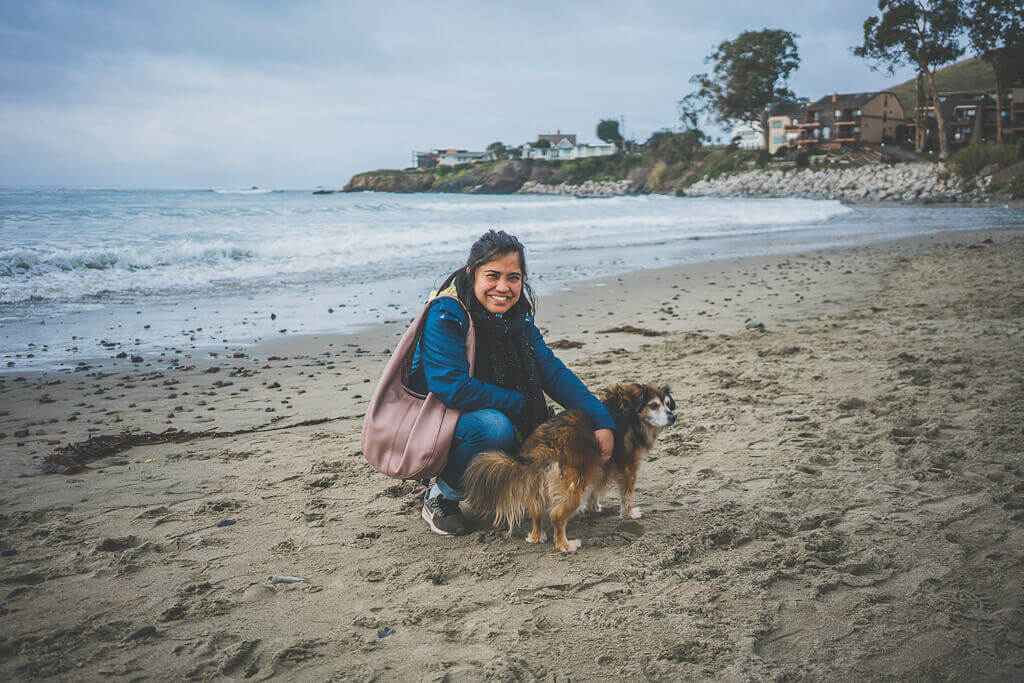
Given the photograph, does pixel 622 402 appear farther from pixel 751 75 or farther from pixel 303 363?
pixel 751 75

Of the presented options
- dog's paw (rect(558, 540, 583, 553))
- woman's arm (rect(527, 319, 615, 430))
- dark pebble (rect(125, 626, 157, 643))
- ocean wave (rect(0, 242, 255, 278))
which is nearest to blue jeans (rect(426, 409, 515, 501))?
woman's arm (rect(527, 319, 615, 430))

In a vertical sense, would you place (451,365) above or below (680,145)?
below

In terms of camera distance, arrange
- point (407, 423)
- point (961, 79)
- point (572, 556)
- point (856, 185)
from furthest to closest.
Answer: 1. point (961, 79)
2. point (856, 185)
3. point (407, 423)
4. point (572, 556)

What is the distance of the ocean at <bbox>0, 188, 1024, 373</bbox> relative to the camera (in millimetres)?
9031

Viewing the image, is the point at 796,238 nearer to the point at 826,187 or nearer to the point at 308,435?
the point at 308,435

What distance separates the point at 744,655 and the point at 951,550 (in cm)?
132

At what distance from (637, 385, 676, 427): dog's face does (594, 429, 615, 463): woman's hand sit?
32cm

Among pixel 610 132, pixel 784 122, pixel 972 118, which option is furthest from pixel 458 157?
pixel 972 118

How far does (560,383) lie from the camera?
12.0 feet

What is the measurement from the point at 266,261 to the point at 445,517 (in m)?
14.8

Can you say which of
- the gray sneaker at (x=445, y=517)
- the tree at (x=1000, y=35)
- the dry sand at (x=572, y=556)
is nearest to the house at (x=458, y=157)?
the tree at (x=1000, y=35)

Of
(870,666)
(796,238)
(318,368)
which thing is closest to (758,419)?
(870,666)

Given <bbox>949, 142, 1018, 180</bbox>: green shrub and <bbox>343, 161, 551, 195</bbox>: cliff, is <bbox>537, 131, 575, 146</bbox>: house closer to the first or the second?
<bbox>343, 161, 551, 195</bbox>: cliff

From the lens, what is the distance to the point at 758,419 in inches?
197
